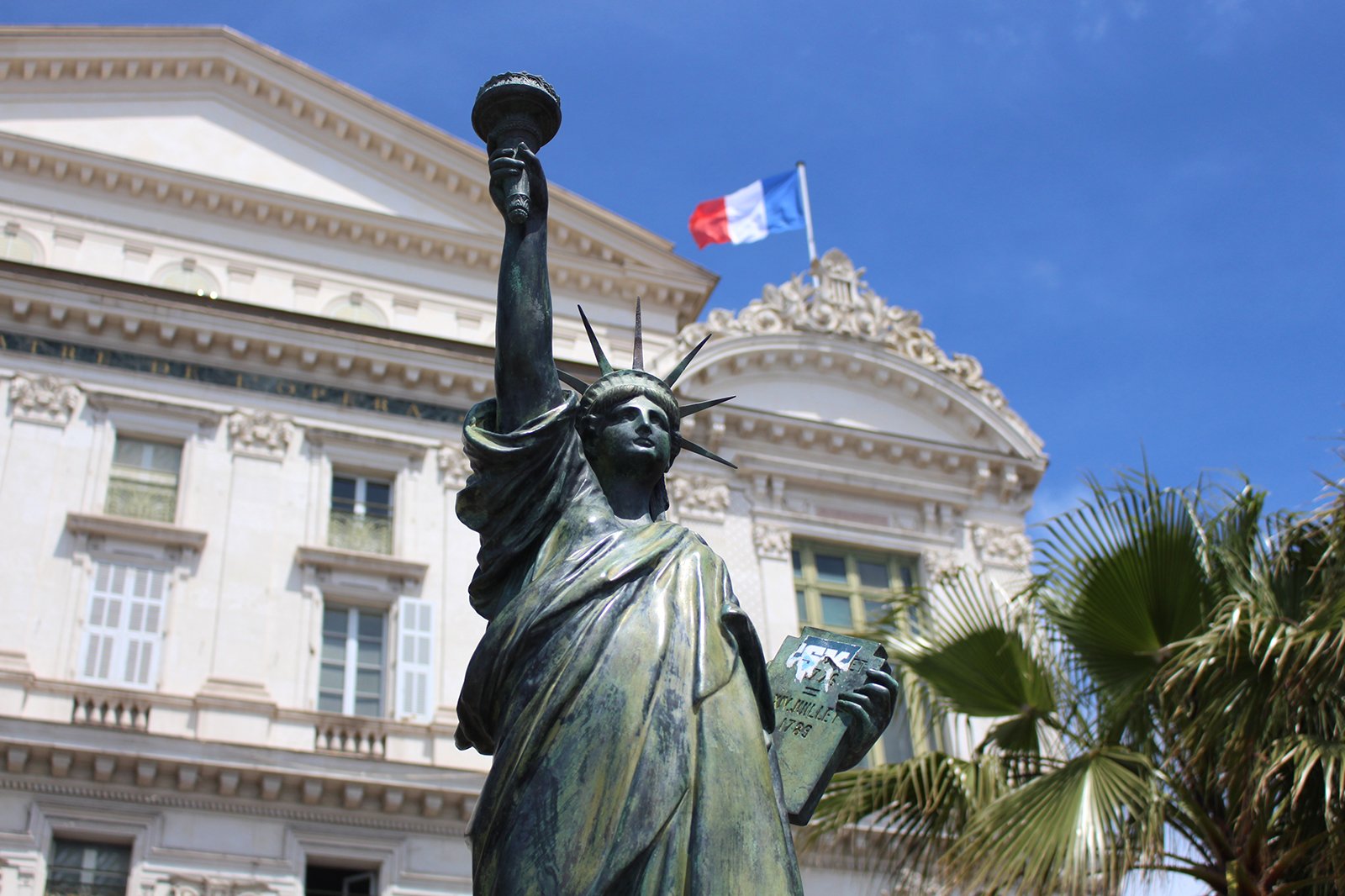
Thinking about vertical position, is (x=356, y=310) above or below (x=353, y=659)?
above

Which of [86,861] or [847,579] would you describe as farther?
[847,579]

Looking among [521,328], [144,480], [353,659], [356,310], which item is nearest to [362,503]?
[353,659]

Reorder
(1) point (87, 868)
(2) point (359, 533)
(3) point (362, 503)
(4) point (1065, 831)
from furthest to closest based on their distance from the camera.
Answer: (3) point (362, 503) → (2) point (359, 533) → (1) point (87, 868) → (4) point (1065, 831)

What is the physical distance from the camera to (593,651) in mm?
3484

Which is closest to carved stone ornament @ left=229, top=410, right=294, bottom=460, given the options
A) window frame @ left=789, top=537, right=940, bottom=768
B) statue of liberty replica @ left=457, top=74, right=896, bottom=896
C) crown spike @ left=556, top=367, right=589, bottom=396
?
window frame @ left=789, top=537, right=940, bottom=768

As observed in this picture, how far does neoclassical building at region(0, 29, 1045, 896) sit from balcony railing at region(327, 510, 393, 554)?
0.06 metres

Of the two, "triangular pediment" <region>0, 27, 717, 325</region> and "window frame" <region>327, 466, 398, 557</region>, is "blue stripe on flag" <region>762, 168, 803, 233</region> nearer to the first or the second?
"triangular pediment" <region>0, 27, 717, 325</region>

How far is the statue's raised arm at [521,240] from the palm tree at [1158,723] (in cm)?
626

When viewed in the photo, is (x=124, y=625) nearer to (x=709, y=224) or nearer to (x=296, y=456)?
(x=296, y=456)

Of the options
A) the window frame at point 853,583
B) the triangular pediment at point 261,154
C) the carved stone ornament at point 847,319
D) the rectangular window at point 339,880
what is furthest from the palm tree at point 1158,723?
the triangular pediment at point 261,154

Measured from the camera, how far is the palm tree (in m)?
9.33

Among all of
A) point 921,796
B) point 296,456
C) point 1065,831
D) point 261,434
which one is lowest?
Answer: point 1065,831

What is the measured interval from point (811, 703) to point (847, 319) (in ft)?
67.8

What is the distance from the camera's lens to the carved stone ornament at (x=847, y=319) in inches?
939
